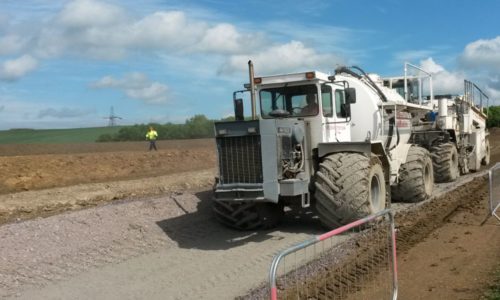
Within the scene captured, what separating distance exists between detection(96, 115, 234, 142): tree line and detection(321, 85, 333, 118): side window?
4429cm

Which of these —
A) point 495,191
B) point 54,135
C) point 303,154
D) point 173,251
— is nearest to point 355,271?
point 303,154

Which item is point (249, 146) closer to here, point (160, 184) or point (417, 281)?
point (417, 281)

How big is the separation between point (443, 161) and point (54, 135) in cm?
4291

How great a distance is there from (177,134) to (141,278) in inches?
2010

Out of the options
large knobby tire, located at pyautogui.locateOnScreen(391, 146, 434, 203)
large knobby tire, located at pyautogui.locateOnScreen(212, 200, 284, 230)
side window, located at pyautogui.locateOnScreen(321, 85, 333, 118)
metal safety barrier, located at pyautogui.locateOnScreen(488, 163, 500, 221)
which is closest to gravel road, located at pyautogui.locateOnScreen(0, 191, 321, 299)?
large knobby tire, located at pyautogui.locateOnScreen(212, 200, 284, 230)

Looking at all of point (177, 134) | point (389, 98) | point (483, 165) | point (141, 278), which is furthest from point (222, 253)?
point (177, 134)

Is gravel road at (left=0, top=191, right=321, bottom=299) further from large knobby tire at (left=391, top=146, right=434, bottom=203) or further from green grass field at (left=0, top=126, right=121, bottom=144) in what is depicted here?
green grass field at (left=0, top=126, right=121, bottom=144)

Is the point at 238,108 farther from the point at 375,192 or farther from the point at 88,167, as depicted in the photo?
the point at 88,167

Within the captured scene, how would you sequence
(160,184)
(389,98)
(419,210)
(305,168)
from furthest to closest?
(160,184), (389,98), (419,210), (305,168)

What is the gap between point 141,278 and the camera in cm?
772

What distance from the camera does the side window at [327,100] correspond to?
402 inches

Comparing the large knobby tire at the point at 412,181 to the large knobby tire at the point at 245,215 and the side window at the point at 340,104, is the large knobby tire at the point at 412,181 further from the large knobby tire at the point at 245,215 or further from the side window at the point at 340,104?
the large knobby tire at the point at 245,215

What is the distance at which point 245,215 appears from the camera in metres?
10.2

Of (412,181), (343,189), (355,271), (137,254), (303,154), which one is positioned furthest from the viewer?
(412,181)
